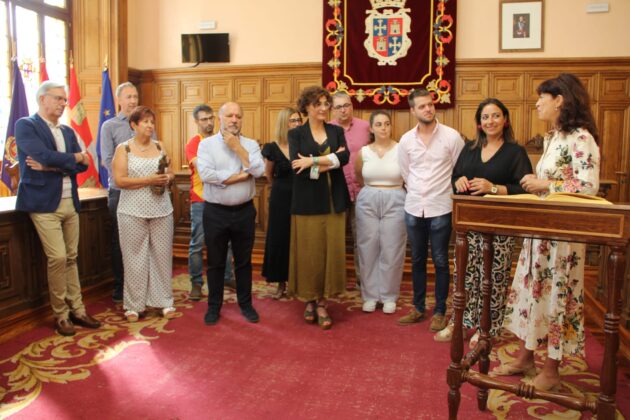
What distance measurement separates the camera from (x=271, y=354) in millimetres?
3217

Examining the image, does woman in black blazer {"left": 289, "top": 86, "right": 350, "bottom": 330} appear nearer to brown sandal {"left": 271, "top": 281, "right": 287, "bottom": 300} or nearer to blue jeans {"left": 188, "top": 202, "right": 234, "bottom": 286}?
brown sandal {"left": 271, "top": 281, "right": 287, "bottom": 300}

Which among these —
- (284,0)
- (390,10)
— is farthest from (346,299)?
(284,0)

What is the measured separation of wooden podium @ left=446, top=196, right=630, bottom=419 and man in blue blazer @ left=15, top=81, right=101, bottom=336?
250 centimetres

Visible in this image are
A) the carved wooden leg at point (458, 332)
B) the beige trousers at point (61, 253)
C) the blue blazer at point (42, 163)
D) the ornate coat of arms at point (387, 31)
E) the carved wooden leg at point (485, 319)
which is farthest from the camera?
the ornate coat of arms at point (387, 31)

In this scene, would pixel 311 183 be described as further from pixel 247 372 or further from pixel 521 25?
pixel 521 25

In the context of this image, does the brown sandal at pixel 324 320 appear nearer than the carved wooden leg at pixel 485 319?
No

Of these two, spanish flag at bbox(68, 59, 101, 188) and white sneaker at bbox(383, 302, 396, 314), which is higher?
spanish flag at bbox(68, 59, 101, 188)

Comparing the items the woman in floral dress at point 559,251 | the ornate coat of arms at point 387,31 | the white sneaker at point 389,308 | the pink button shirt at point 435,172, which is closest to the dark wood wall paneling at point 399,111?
the ornate coat of arms at point 387,31

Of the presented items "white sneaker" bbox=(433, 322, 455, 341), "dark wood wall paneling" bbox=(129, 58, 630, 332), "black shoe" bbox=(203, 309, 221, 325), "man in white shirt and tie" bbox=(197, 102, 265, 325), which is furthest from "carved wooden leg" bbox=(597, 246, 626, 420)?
"dark wood wall paneling" bbox=(129, 58, 630, 332)

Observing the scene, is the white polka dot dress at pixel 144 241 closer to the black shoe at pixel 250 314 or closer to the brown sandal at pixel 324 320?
the black shoe at pixel 250 314

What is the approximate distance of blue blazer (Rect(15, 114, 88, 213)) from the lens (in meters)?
3.38

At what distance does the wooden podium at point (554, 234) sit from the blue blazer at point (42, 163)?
2516mm

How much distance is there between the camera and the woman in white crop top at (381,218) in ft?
12.9

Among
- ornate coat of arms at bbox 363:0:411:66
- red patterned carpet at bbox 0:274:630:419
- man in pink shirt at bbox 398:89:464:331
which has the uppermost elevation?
ornate coat of arms at bbox 363:0:411:66
